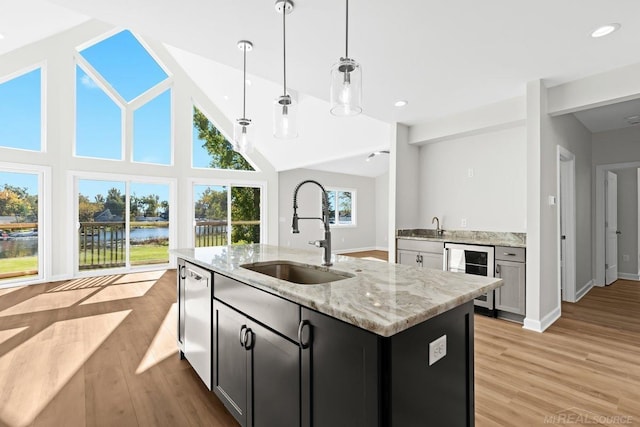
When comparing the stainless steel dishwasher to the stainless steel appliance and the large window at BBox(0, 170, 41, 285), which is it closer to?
the stainless steel appliance

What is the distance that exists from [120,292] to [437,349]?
194 inches

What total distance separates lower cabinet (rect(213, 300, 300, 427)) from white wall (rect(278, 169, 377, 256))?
635 cm

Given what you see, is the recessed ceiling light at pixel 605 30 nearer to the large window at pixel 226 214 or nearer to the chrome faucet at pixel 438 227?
the chrome faucet at pixel 438 227

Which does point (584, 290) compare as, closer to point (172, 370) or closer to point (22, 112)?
point (172, 370)

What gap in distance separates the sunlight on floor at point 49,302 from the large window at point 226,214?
2.55m

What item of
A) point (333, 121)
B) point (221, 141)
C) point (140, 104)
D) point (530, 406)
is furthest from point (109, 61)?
point (530, 406)

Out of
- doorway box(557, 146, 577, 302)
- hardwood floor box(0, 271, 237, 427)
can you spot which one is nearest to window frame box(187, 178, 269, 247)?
hardwood floor box(0, 271, 237, 427)

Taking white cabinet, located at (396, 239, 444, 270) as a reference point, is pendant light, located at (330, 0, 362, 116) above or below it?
above

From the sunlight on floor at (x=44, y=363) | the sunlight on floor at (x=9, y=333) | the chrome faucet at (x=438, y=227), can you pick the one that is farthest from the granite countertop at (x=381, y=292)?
the chrome faucet at (x=438, y=227)

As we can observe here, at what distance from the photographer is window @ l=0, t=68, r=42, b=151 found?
4.98 metres

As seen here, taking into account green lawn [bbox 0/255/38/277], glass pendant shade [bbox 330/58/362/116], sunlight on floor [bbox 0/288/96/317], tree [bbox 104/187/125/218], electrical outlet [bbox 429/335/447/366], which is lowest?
sunlight on floor [bbox 0/288/96/317]

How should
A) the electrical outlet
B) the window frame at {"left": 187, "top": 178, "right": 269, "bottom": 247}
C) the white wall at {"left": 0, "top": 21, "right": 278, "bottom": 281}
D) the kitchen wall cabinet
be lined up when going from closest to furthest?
the electrical outlet
the kitchen wall cabinet
the white wall at {"left": 0, "top": 21, "right": 278, "bottom": 281}
the window frame at {"left": 187, "top": 178, "right": 269, "bottom": 247}

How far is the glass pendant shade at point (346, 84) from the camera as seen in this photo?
1681 mm

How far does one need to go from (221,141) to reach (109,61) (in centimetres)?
246
